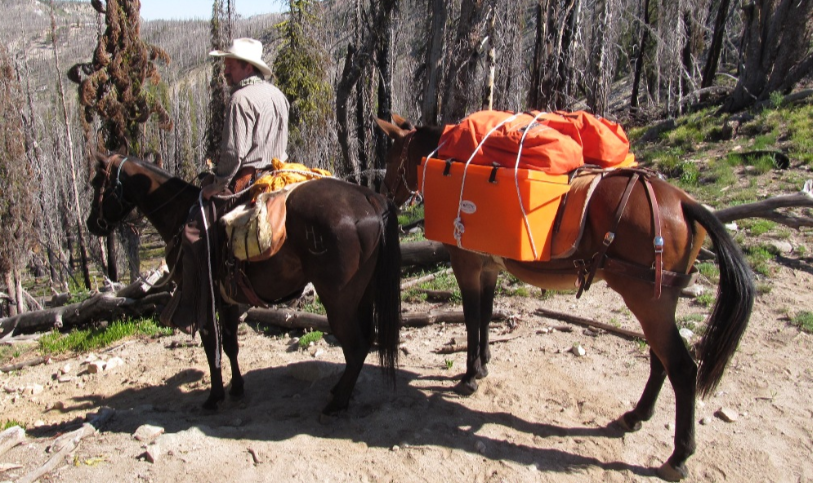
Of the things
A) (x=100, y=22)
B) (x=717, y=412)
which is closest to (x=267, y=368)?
(x=717, y=412)

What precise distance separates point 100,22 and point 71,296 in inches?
446

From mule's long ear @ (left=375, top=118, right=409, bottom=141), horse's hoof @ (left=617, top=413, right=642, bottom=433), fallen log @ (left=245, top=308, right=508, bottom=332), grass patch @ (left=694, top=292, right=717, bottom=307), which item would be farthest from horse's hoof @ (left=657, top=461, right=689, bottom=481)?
mule's long ear @ (left=375, top=118, right=409, bottom=141)

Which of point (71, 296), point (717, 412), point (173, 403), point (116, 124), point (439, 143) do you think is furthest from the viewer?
point (116, 124)

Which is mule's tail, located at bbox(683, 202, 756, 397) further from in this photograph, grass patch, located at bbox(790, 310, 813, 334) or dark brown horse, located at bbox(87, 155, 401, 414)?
grass patch, located at bbox(790, 310, 813, 334)

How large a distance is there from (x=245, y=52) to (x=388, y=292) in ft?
7.36

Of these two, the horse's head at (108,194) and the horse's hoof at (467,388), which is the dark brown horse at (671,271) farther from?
the horse's head at (108,194)

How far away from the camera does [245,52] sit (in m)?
4.45

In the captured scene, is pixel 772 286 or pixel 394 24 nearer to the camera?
pixel 772 286

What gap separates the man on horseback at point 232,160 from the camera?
4.36m

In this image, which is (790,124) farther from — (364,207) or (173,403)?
(173,403)

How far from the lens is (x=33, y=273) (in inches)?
1479

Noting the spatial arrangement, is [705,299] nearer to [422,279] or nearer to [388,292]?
[422,279]

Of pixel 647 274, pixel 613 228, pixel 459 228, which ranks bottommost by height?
pixel 647 274

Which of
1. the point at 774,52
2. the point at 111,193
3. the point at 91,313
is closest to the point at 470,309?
the point at 111,193
